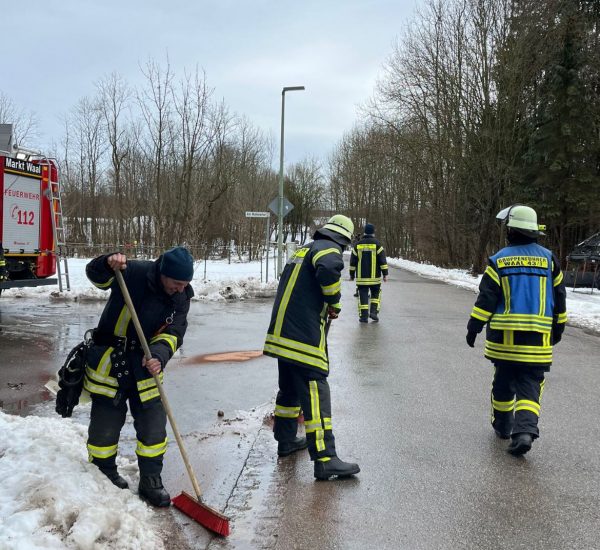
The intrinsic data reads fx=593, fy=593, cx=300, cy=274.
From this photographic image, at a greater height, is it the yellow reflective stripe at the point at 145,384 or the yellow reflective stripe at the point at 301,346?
the yellow reflective stripe at the point at 301,346

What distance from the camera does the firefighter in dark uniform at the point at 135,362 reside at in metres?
3.66

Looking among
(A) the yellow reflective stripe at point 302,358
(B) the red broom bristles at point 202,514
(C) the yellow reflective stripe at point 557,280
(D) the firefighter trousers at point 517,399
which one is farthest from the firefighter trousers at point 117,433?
(C) the yellow reflective stripe at point 557,280

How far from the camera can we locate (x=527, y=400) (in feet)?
15.3

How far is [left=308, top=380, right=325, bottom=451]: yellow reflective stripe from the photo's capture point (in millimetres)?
4145

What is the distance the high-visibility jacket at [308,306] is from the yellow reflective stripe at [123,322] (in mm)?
1097

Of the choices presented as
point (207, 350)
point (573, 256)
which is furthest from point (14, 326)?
point (573, 256)

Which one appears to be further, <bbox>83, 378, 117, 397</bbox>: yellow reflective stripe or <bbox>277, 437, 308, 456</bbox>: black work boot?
<bbox>277, 437, 308, 456</bbox>: black work boot

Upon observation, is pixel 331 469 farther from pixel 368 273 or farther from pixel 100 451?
pixel 368 273

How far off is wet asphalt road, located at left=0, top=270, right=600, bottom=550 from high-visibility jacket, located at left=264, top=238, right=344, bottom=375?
87 cm

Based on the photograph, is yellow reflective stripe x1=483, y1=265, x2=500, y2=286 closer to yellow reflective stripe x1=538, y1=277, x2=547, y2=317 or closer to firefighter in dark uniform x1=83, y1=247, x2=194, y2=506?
yellow reflective stripe x1=538, y1=277, x2=547, y2=317

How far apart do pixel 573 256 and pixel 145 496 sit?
56.7 ft

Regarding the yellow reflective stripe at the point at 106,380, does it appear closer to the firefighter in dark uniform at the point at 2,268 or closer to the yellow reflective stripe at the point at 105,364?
the yellow reflective stripe at the point at 105,364

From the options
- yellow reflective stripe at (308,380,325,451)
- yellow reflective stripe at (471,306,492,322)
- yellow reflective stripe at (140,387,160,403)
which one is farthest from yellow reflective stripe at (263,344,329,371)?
yellow reflective stripe at (471,306,492,322)

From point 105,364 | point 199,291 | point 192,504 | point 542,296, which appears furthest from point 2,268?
point 542,296
